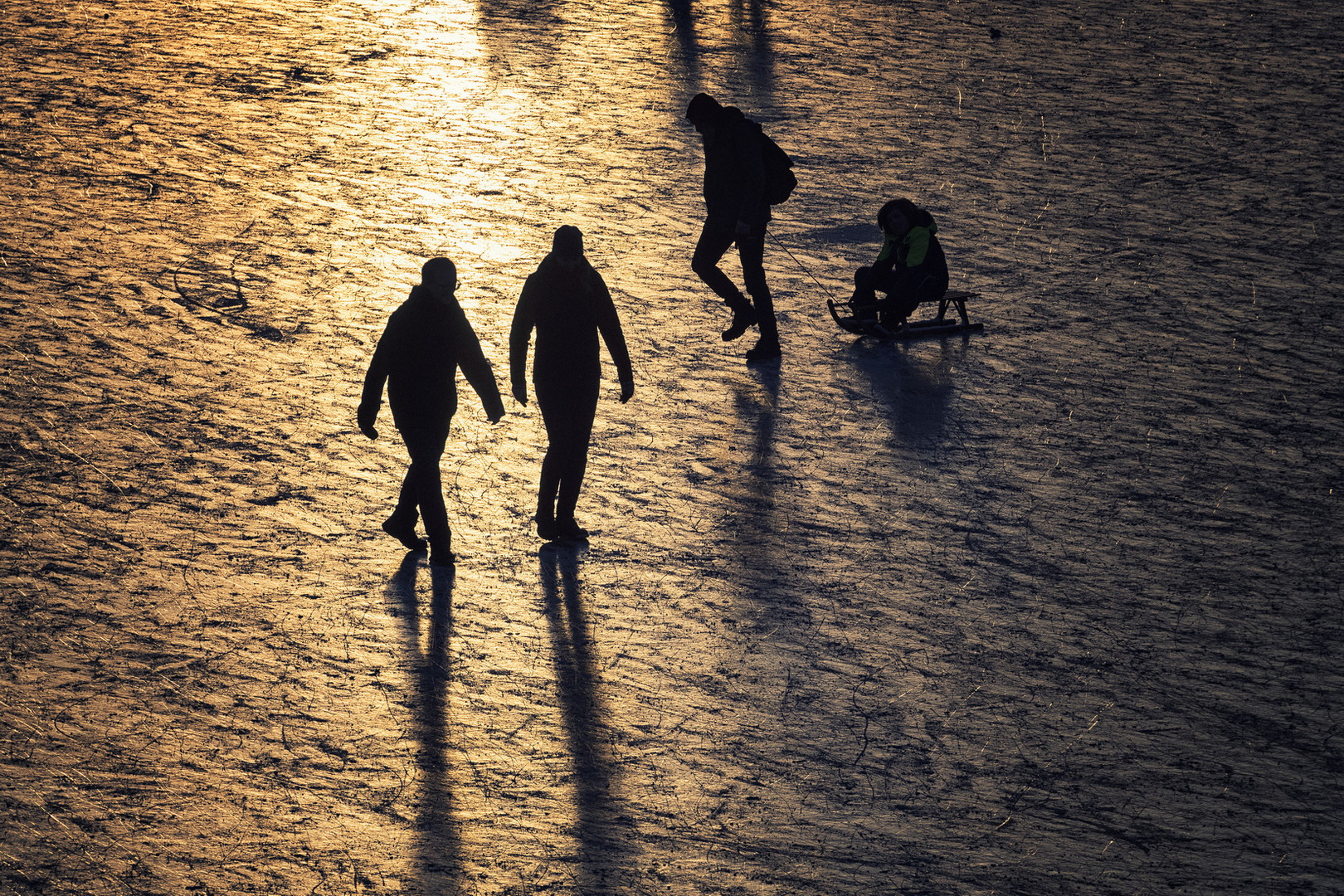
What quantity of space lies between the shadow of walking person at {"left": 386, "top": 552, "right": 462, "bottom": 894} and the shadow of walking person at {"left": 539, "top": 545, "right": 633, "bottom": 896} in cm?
53

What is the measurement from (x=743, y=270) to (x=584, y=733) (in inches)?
198

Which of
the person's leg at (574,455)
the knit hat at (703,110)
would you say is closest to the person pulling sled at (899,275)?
the knit hat at (703,110)

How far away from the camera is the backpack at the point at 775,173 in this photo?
9.39 meters

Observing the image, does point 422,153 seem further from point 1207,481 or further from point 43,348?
point 1207,481

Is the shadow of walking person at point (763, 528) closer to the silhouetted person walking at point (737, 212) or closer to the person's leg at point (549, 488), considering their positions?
the silhouetted person walking at point (737, 212)

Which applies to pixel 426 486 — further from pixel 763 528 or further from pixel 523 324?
pixel 763 528

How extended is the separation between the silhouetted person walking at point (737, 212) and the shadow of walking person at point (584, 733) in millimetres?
3279

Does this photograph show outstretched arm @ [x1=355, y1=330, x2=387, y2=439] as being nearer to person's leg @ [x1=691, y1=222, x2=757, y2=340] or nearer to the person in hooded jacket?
person's leg @ [x1=691, y1=222, x2=757, y2=340]

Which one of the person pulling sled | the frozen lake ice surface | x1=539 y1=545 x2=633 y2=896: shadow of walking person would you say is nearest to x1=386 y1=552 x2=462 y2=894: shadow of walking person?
the frozen lake ice surface

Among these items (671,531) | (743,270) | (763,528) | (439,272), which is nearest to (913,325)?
(743,270)

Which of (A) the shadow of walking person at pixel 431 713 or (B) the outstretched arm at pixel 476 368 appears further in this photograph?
(B) the outstretched arm at pixel 476 368

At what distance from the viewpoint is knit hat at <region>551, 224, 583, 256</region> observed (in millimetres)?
6742

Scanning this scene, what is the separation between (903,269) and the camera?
9922 mm

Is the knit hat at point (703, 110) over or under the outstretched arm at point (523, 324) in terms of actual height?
over
